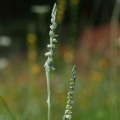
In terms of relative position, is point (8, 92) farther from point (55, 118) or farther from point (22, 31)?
point (22, 31)

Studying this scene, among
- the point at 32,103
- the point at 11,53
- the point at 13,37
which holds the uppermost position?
the point at 13,37

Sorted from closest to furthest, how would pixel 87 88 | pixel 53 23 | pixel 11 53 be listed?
pixel 53 23, pixel 87 88, pixel 11 53

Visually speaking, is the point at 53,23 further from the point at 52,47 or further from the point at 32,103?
the point at 32,103

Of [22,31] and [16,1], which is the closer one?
[22,31]

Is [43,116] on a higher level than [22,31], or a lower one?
lower

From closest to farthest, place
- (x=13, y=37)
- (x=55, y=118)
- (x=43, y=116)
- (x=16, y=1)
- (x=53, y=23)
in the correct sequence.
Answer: (x=53, y=23), (x=55, y=118), (x=43, y=116), (x=13, y=37), (x=16, y=1)

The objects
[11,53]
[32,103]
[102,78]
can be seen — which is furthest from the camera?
[11,53]

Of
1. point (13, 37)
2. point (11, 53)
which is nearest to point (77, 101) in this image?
point (11, 53)

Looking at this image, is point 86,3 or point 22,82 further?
point 86,3

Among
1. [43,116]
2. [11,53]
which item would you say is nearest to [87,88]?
[43,116]
